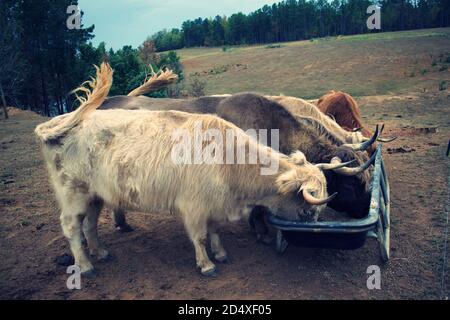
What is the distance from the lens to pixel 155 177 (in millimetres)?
3900

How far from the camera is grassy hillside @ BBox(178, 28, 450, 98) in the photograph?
70.1 ft

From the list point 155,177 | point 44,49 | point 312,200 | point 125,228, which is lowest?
point 125,228

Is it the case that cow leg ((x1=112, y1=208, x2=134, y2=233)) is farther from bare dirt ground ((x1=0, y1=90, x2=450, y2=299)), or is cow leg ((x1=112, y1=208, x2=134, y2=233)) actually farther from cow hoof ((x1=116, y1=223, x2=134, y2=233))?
bare dirt ground ((x1=0, y1=90, x2=450, y2=299))

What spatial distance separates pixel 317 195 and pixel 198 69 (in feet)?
123

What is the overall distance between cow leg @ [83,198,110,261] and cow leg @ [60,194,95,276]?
240 mm

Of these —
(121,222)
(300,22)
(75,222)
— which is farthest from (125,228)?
(300,22)

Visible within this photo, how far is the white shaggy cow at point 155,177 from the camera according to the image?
3.87 m

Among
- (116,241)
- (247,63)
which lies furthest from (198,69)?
(116,241)

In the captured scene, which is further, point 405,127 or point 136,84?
point 136,84

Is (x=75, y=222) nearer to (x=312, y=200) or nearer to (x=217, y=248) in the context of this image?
(x=217, y=248)

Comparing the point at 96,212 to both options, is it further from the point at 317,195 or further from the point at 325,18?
the point at 325,18

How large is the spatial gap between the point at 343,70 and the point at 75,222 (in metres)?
26.4

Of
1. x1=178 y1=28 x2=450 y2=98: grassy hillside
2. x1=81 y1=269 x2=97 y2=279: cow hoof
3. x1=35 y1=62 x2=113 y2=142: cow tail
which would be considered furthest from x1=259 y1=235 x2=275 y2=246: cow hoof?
x1=178 y1=28 x2=450 y2=98: grassy hillside

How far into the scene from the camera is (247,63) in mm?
37688
